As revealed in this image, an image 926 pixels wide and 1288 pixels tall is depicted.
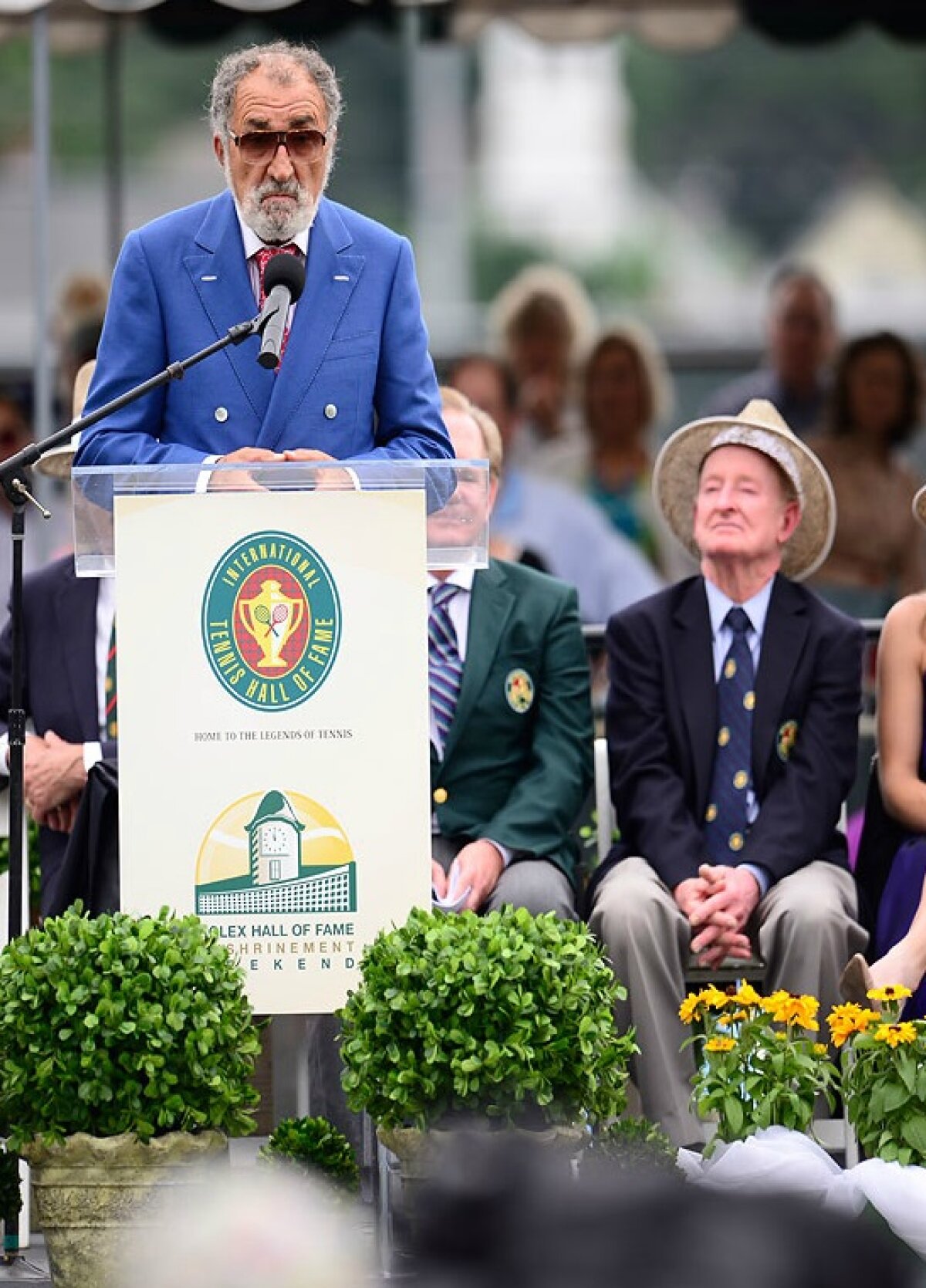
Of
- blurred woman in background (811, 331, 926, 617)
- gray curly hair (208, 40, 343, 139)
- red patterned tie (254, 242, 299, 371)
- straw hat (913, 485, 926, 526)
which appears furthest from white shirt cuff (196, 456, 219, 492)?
blurred woman in background (811, 331, 926, 617)

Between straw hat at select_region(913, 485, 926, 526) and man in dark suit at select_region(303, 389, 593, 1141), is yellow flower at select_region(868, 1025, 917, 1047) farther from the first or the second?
straw hat at select_region(913, 485, 926, 526)

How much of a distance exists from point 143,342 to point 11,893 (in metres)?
1.06

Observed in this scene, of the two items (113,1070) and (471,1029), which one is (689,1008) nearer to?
(471,1029)

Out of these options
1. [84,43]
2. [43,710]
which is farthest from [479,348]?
[43,710]

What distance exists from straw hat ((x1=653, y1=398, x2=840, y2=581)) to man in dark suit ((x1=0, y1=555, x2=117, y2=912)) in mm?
1360

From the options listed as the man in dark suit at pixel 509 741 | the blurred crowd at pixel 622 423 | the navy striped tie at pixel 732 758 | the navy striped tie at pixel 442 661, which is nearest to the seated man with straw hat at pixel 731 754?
the navy striped tie at pixel 732 758

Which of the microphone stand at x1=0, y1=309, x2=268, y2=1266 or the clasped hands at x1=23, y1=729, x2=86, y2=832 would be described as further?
the clasped hands at x1=23, y1=729, x2=86, y2=832

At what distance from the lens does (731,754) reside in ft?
17.4

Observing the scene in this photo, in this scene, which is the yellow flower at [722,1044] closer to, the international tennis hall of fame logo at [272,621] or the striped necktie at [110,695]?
the international tennis hall of fame logo at [272,621]

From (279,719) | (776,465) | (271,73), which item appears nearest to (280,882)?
(279,719)

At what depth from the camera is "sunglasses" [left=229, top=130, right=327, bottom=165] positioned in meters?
4.43

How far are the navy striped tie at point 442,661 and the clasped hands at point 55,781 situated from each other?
0.75 metres

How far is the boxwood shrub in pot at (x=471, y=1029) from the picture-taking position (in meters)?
3.87

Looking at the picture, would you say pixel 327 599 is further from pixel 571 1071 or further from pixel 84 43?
pixel 84 43
